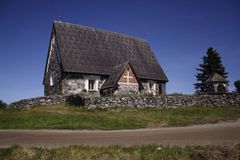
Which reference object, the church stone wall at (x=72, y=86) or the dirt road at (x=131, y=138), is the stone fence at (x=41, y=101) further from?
the dirt road at (x=131, y=138)

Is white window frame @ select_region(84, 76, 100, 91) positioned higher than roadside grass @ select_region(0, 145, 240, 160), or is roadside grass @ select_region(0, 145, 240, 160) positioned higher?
white window frame @ select_region(84, 76, 100, 91)

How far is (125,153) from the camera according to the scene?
329 inches

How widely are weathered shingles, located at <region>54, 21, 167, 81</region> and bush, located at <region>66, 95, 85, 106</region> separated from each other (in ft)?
16.6

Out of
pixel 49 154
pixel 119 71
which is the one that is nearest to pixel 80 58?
pixel 119 71

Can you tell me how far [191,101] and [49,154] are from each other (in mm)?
20190

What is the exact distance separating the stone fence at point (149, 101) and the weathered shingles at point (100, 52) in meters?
5.96

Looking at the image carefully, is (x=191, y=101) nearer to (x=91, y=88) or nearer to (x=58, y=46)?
(x=91, y=88)

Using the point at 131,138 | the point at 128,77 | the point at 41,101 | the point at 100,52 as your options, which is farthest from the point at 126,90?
the point at 131,138

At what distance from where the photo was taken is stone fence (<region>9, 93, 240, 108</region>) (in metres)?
24.2

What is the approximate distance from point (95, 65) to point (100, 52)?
3206 millimetres

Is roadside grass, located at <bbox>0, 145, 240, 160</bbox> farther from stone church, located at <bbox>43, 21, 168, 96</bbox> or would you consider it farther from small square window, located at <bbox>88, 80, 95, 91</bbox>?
small square window, located at <bbox>88, 80, 95, 91</bbox>

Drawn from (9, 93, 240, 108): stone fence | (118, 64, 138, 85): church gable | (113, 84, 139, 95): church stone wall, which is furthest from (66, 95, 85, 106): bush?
(118, 64, 138, 85): church gable

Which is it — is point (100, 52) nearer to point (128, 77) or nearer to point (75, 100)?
point (128, 77)

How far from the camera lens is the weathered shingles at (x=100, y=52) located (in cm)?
3269
